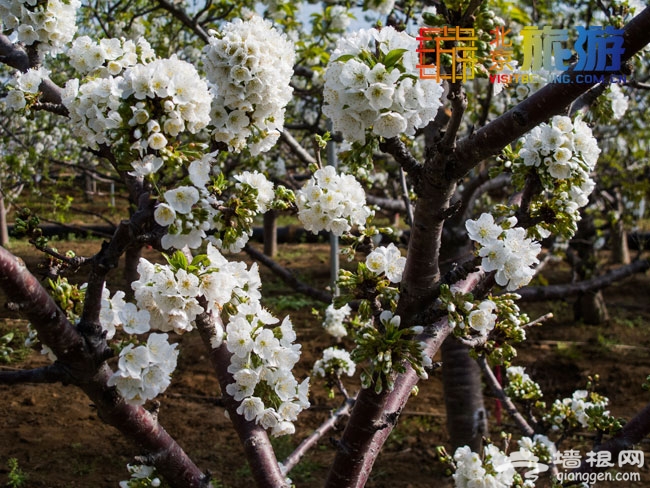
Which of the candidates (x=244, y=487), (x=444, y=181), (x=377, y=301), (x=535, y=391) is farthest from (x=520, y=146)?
(x=244, y=487)

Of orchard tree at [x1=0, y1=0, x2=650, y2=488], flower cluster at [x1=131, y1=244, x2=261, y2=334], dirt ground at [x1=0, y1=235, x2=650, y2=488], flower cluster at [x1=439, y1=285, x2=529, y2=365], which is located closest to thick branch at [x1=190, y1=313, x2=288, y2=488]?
orchard tree at [x1=0, y1=0, x2=650, y2=488]

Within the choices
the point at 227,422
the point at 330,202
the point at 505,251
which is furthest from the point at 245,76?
the point at 227,422

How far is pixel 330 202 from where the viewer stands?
176 cm

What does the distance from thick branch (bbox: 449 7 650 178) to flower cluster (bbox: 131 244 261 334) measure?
2.20ft

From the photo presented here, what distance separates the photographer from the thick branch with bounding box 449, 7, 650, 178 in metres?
1.35

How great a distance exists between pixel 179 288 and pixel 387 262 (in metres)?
0.66

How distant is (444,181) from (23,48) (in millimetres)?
1603

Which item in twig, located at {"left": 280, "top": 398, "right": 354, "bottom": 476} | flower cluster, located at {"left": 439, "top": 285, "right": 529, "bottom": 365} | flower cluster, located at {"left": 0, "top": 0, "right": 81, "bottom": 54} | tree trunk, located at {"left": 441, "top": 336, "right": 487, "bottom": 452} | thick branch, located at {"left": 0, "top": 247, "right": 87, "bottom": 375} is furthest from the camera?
tree trunk, located at {"left": 441, "top": 336, "right": 487, "bottom": 452}

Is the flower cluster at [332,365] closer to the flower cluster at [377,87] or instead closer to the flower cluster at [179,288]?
the flower cluster at [179,288]

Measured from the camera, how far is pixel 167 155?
139cm

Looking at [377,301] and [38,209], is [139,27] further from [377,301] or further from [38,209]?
[377,301]

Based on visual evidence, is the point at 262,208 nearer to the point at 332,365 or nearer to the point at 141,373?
the point at 141,373

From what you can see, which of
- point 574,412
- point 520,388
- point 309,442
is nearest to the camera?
point 309,442

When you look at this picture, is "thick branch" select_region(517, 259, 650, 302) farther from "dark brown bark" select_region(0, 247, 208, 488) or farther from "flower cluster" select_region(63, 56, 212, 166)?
"flower cluster" select_region(63, 56, 212, 166)
